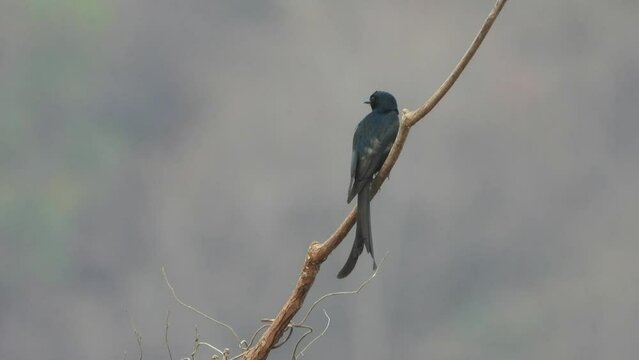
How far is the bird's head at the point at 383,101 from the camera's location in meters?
4.75

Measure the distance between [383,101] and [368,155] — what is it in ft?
1.56

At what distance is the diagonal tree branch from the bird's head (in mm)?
489

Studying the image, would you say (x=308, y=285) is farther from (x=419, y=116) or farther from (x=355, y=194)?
(x=419, y=116)

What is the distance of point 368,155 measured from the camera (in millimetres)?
4398

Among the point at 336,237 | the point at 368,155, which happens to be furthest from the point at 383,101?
the point at 336,237

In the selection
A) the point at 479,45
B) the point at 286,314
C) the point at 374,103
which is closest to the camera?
the point at 479,45

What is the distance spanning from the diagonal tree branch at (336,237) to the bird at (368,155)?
2.3 inches

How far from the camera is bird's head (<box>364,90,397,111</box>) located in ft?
15.6

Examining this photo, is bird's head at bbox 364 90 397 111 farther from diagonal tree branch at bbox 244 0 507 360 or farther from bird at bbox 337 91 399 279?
diagonal tree branch at bbox 244 0 507 360

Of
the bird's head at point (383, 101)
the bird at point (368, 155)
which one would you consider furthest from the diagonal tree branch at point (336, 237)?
the bird's head at point (383, 101)

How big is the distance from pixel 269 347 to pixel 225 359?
0.78 feet

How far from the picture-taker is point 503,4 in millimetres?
4141

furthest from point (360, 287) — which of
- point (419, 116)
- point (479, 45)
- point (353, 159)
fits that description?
point (479, 45)

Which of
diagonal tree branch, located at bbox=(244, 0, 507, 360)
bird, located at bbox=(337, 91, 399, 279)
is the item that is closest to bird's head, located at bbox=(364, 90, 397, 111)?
bird, located at bbox=(337, 91, 399, 279)
